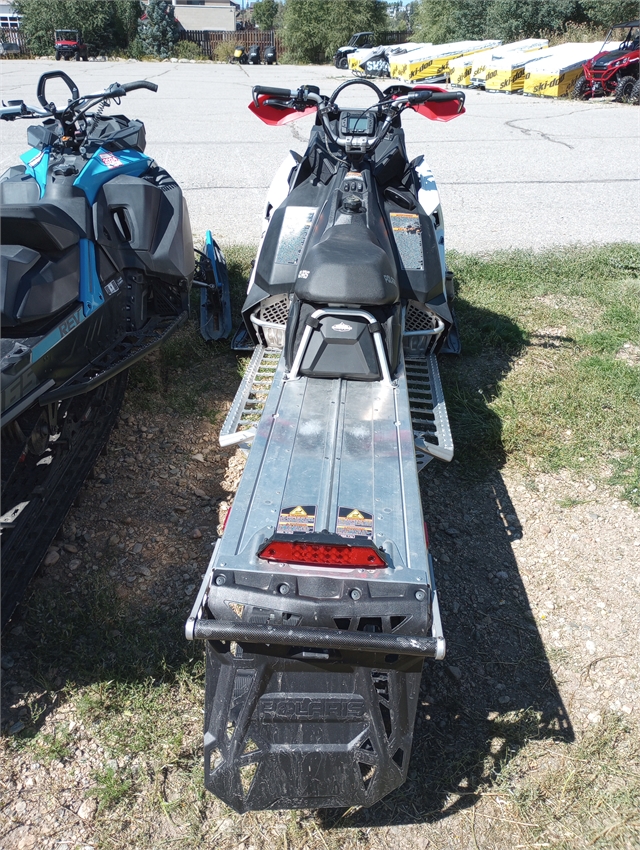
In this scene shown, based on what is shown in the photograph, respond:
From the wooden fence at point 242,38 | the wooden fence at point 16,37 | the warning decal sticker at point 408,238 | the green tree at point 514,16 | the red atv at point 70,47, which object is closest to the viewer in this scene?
the warning decal sticker at point 408,238

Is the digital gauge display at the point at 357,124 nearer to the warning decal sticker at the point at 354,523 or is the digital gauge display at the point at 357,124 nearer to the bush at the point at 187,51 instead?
the warning decal sticker at the point at 354,523

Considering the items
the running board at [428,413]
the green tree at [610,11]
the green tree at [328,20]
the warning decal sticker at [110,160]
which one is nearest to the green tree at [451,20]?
the green tree at [328,20]

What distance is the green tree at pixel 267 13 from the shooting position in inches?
1497

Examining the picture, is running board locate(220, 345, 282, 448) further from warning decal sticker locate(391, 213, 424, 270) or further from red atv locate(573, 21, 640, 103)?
red atv locate(573, 21, 640, 103)

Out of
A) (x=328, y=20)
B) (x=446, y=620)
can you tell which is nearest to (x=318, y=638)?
(x=446, y=620)

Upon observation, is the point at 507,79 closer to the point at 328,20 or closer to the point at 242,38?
the point at 328,20

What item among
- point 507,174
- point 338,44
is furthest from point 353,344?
point 338,44

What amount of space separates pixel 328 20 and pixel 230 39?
532cm

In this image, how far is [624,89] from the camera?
14.5m

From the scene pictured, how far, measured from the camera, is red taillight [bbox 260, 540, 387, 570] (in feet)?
6.12

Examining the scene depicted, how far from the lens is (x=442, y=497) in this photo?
131 inches

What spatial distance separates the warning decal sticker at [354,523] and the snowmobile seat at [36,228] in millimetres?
1779

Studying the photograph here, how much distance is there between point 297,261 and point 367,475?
1.76 metres

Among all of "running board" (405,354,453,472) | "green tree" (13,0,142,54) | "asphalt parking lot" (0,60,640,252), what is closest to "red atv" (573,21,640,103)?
"asphalt parking lot" (0,60,640,252)
